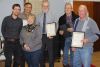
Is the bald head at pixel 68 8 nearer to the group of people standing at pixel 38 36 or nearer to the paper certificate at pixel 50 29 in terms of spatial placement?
the group of people standing at pixel 38 36

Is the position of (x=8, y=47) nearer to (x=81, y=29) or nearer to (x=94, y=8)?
(x=81, y=29)

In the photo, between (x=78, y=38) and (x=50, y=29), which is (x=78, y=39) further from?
(x=50, y=29)

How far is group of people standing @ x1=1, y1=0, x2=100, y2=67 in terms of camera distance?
478cm

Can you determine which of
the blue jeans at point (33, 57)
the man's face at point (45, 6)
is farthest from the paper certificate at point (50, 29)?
the blue jeans at point (33, 57)

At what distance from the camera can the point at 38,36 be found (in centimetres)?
537

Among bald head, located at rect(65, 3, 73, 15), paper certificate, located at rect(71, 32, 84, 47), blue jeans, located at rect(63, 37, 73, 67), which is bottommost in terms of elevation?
blue jeans, located at rect(63, 37, 73, 67)

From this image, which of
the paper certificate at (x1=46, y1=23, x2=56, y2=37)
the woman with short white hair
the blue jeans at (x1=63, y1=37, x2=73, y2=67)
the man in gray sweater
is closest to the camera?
the woman with short white hair

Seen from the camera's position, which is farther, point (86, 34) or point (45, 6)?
point (45, 6)

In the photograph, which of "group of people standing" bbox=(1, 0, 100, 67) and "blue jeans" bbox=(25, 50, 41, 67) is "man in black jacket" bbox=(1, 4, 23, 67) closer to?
"group of people standing" bbox=(1, 0, 100, 67)

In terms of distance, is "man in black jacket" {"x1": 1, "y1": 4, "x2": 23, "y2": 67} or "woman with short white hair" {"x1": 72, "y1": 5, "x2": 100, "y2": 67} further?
"man in black jacket" {"x1": 1, "y1": 4, "x2": 23, "y2": 67}

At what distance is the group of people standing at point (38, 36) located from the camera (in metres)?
4.78

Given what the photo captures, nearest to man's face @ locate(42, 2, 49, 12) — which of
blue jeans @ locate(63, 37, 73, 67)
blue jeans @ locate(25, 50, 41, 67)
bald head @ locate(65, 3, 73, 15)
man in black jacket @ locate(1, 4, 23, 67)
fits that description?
Result: bald head @ locate(65, 3, 73, 15)

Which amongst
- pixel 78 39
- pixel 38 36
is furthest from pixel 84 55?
pixel 38 36

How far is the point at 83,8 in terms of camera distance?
15.6ft
